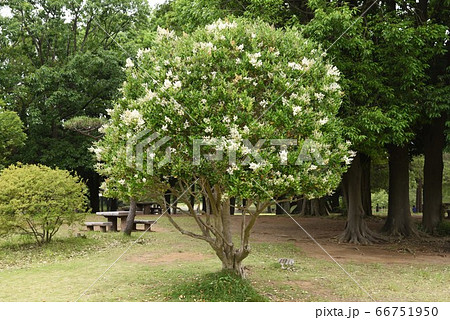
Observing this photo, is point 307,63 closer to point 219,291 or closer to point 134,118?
point 134,118

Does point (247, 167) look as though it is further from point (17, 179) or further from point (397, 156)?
point (397, 156)

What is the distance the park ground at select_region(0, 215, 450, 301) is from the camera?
8562 millimetres

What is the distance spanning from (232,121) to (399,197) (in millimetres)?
14127

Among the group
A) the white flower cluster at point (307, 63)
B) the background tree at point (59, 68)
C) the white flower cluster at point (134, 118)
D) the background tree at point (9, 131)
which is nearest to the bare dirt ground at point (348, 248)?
the white flower cluster at point (134, 118)

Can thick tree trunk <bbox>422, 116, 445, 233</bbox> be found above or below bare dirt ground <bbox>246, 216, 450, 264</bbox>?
above

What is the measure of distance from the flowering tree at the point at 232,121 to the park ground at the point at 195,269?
86.0 inches

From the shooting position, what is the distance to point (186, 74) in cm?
751

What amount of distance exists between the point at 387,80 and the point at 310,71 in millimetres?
7384

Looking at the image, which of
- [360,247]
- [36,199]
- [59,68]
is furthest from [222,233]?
[59,68]

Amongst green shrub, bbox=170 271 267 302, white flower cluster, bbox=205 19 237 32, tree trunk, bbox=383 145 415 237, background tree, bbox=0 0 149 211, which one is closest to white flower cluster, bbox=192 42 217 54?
white flower cluster, bbox=205 19 237 32

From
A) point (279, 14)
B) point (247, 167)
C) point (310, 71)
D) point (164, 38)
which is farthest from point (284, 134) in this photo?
point (279, 14)

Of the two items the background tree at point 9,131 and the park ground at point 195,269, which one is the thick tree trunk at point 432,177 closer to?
the park ground at point 195,269

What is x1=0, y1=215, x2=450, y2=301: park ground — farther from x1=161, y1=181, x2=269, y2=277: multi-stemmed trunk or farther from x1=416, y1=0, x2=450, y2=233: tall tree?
x1=416, y1=0, x2=450, y2=233: tall tree

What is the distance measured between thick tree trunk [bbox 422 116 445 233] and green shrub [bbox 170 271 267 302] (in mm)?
13785
